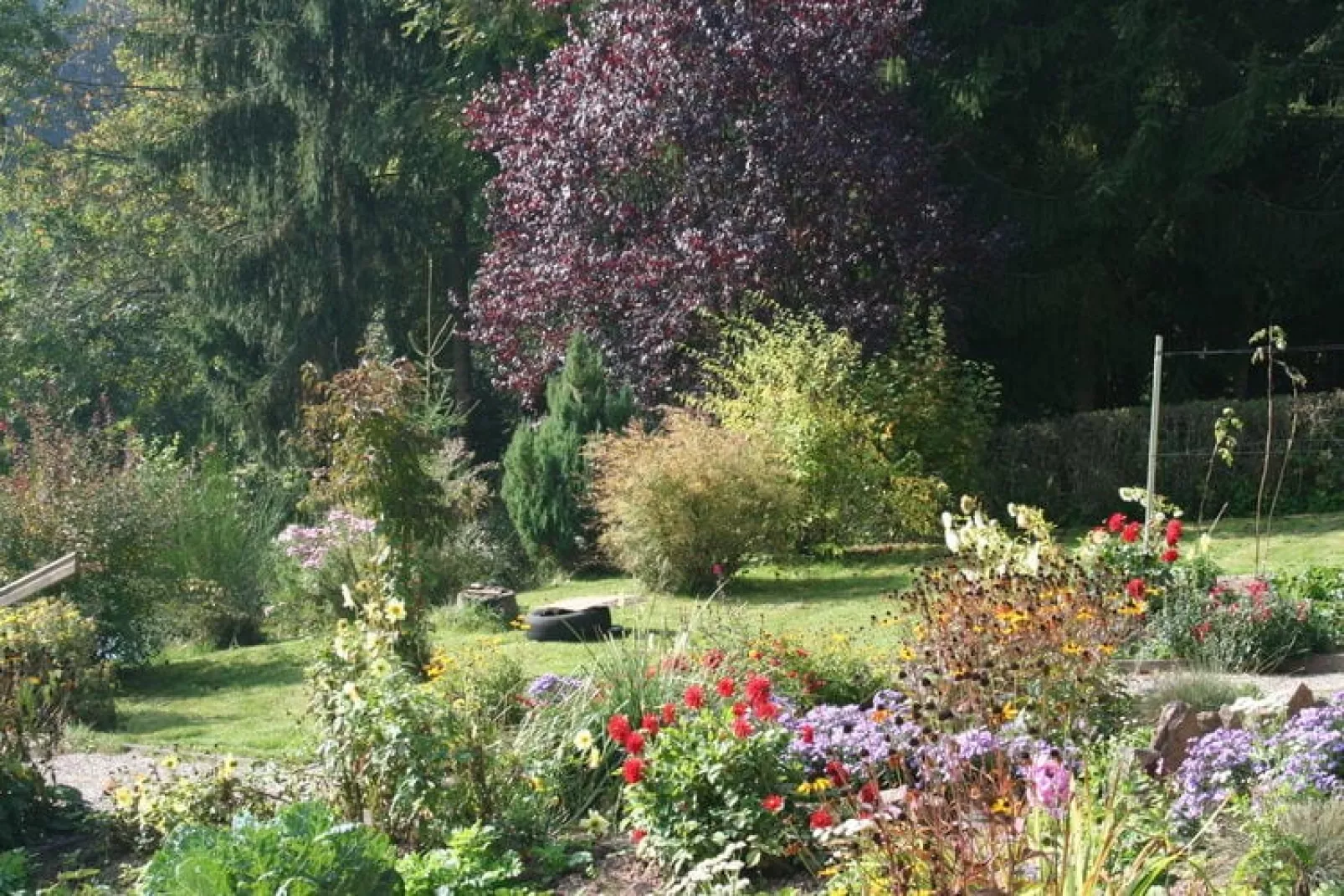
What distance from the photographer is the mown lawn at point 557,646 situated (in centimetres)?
877

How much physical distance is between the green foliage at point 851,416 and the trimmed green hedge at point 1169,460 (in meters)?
0.74

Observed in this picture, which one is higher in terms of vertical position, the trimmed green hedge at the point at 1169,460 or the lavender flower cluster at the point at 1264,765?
the trimmed green hedge at the point at 1169,460

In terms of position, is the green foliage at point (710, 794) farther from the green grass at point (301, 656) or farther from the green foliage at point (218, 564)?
the green foliage at point (218, 564)

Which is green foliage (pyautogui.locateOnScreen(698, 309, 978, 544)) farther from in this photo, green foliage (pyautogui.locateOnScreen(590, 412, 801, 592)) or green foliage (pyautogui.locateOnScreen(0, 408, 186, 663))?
green foliage (pyautogui.locateOnScreen(0, 408, 186, 663))

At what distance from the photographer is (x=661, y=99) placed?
15.8 metres

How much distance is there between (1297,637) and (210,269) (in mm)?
18360

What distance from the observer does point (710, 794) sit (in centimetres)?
525

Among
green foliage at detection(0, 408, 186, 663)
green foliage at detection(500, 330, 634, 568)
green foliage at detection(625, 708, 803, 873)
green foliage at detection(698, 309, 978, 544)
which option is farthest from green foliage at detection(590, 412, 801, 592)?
green foliage at detection(625, 708, 803, 873)

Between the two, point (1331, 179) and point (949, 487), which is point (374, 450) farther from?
point (1331, 179)

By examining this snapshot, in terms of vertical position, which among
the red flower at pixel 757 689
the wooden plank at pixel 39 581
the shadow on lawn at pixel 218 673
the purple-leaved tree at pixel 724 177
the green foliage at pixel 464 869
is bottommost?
the shadow on lawn at pixel 218 673

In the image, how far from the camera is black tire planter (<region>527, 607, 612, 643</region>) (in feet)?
34.3

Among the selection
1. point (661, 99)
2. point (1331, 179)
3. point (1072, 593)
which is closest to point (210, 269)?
point (661, 99)

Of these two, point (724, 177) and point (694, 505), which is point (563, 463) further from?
point (724, 177)

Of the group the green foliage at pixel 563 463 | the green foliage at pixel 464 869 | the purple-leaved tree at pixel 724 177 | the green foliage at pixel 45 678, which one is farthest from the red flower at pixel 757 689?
the purple-leaved tree at pixel 724 177
